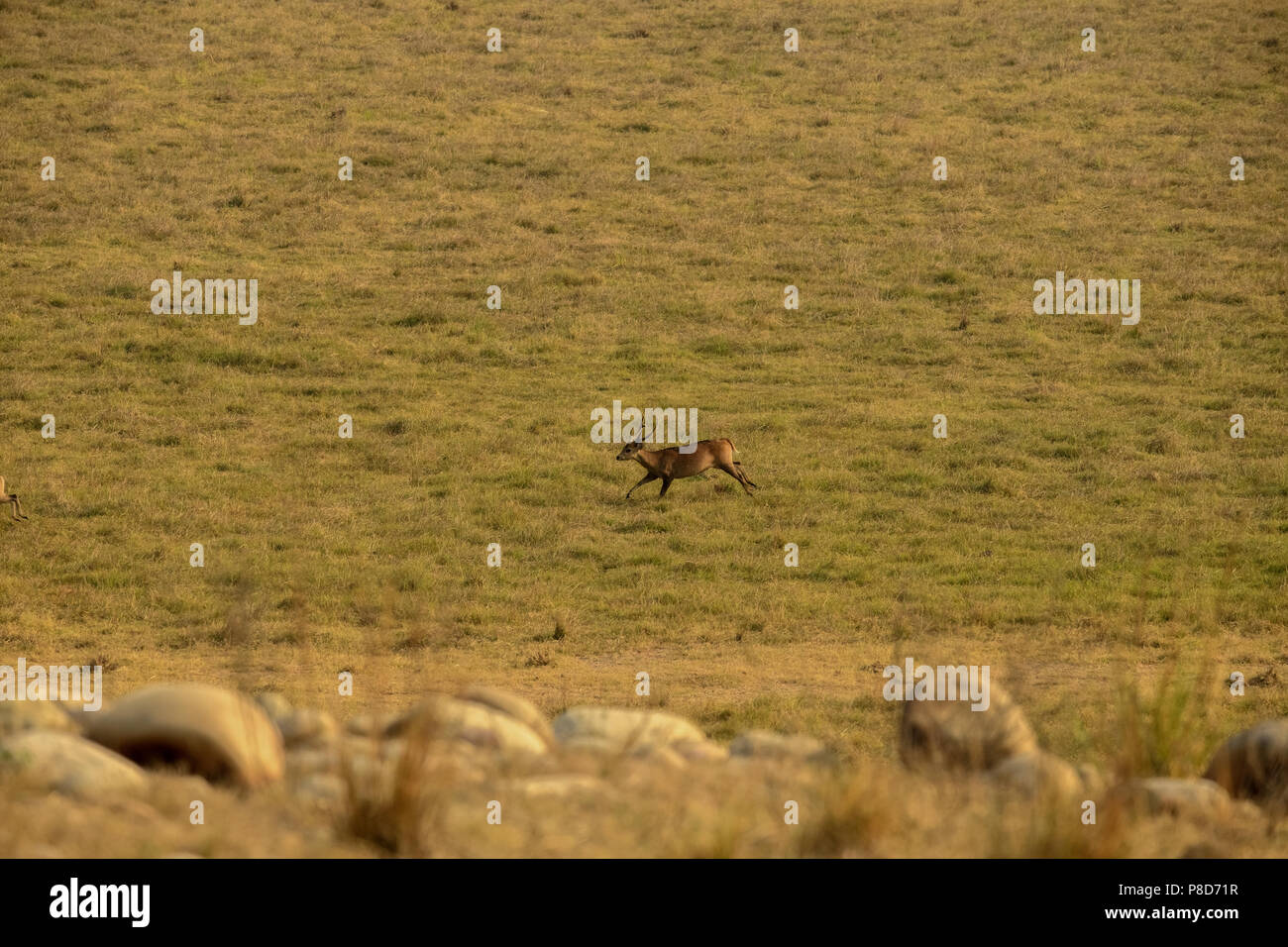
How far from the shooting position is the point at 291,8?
48594mm

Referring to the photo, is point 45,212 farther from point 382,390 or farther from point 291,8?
point 291,8

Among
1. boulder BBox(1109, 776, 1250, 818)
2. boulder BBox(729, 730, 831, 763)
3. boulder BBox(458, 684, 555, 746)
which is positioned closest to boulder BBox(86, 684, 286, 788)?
boulder BBox(458, 684, 555, 746)

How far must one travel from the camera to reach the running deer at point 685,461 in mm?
19141

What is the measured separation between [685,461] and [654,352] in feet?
22.1

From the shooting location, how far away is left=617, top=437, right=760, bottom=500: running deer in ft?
62.8

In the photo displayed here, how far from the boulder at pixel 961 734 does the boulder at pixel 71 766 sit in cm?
378

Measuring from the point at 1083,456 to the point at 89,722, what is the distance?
663 inches

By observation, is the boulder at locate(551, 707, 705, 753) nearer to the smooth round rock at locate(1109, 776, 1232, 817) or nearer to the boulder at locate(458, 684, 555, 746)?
the boulder at locate(458, 684, 555, 746)

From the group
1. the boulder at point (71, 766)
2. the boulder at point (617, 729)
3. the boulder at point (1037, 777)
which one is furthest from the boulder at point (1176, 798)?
the boulder at point (71, 766)

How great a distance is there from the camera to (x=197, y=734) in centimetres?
653

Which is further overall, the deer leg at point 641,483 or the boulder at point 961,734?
the deer leg at point 641,483

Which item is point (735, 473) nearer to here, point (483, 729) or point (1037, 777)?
point (483, 729)

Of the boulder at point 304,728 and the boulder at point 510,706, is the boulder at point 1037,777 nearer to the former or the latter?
the boulder at point 510,706
